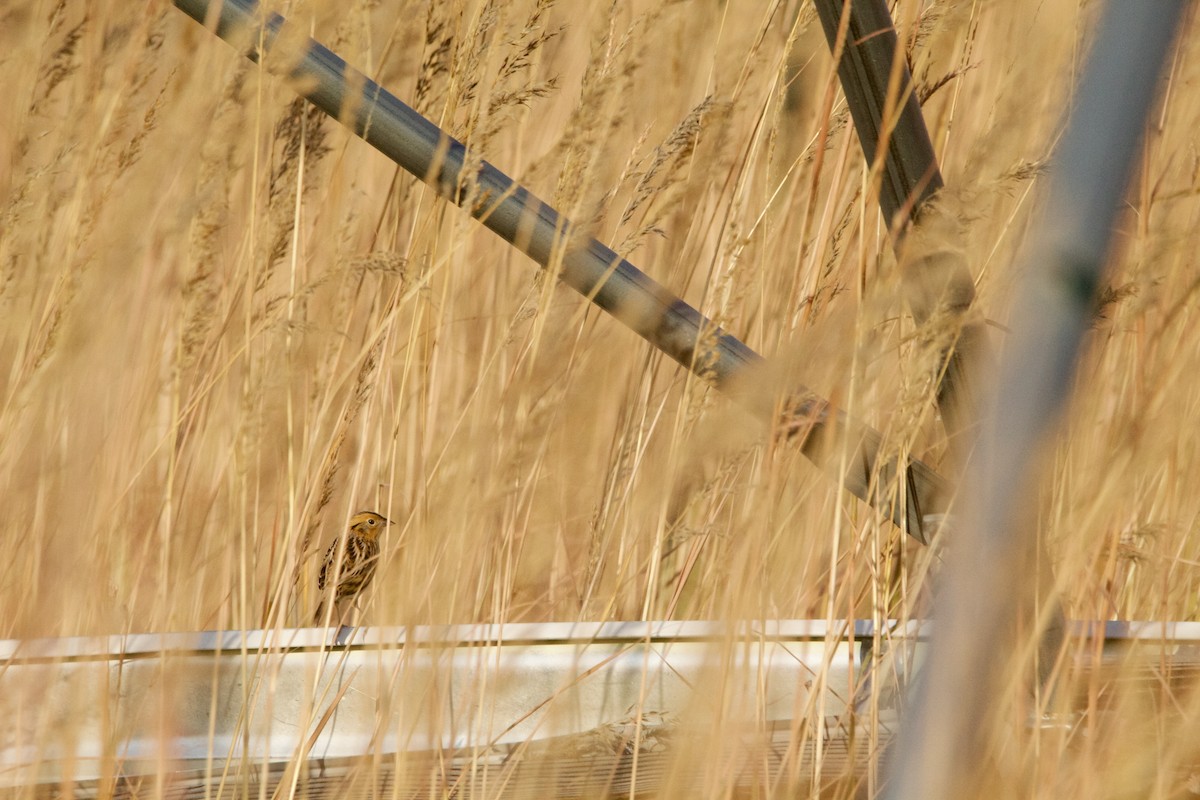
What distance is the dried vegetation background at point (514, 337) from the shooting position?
34.5 inches

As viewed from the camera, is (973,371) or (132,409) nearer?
(973,371)

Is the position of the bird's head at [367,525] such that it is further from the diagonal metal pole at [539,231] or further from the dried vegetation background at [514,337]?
the diagonal metal pole at [539,231]

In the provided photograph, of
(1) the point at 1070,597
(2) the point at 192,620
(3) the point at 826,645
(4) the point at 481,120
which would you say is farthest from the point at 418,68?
(1) the point at 1070,597

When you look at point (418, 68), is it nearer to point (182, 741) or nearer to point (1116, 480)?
point (182, 741)

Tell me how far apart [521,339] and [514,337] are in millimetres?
212

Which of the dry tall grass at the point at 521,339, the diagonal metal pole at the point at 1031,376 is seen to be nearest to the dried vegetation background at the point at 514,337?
the dry tall grass at the point at 521,339

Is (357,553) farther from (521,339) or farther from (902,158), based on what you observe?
(902,158)

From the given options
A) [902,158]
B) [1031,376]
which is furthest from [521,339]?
[1031,376]

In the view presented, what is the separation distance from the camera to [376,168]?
2191 millimetres

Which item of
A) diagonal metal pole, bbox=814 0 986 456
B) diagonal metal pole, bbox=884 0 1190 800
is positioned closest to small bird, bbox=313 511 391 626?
diagonal metal pole, bbox=814 0 986 456

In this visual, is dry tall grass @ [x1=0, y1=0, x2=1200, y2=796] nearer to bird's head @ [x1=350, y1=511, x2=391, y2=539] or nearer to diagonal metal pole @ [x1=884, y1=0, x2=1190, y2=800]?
bird's head @ [x1=350, y1=511, x2=391, y2=539]

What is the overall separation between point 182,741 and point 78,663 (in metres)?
0.17

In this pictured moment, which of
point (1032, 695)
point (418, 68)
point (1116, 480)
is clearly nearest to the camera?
point (1116, 480)

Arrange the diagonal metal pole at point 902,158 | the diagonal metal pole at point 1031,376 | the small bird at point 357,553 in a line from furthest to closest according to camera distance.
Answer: the small bird at point 357,553, the diagonal metal pole at point 902,158, the diagonal metal pole at point 1031,376
